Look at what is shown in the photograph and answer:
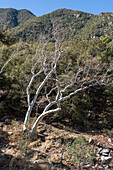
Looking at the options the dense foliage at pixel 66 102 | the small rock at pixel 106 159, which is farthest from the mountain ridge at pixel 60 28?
the small rock at pixel 106 159

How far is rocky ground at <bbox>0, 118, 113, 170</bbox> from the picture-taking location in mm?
4938

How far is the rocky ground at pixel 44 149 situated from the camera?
4.94 meters

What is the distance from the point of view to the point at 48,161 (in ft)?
17.4

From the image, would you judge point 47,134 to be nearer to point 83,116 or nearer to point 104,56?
point 83,116

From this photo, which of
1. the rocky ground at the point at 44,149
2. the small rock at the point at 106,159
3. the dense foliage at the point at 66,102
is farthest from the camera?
the dense foliage at the point at 66,102

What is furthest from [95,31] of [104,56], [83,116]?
[83,116]

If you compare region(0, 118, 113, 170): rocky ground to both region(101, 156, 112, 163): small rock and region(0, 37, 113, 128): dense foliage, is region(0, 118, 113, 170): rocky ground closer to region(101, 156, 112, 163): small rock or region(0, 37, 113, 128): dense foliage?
region(101, 156, 112, 163): small rock

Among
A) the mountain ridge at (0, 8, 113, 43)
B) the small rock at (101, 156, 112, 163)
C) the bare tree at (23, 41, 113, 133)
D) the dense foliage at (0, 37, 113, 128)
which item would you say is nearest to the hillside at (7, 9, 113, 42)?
the mountain ridge at (0, 8, 113, 43)

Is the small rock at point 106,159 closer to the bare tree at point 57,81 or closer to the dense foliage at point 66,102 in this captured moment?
the bare tree at point 57,81

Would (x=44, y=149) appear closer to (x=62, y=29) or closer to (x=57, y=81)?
(x=57, y=81)

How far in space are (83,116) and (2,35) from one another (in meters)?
7.55

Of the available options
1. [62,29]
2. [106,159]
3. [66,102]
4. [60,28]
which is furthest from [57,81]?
[106,159]

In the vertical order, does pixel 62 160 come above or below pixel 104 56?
below

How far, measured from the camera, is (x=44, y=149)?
247 inches
